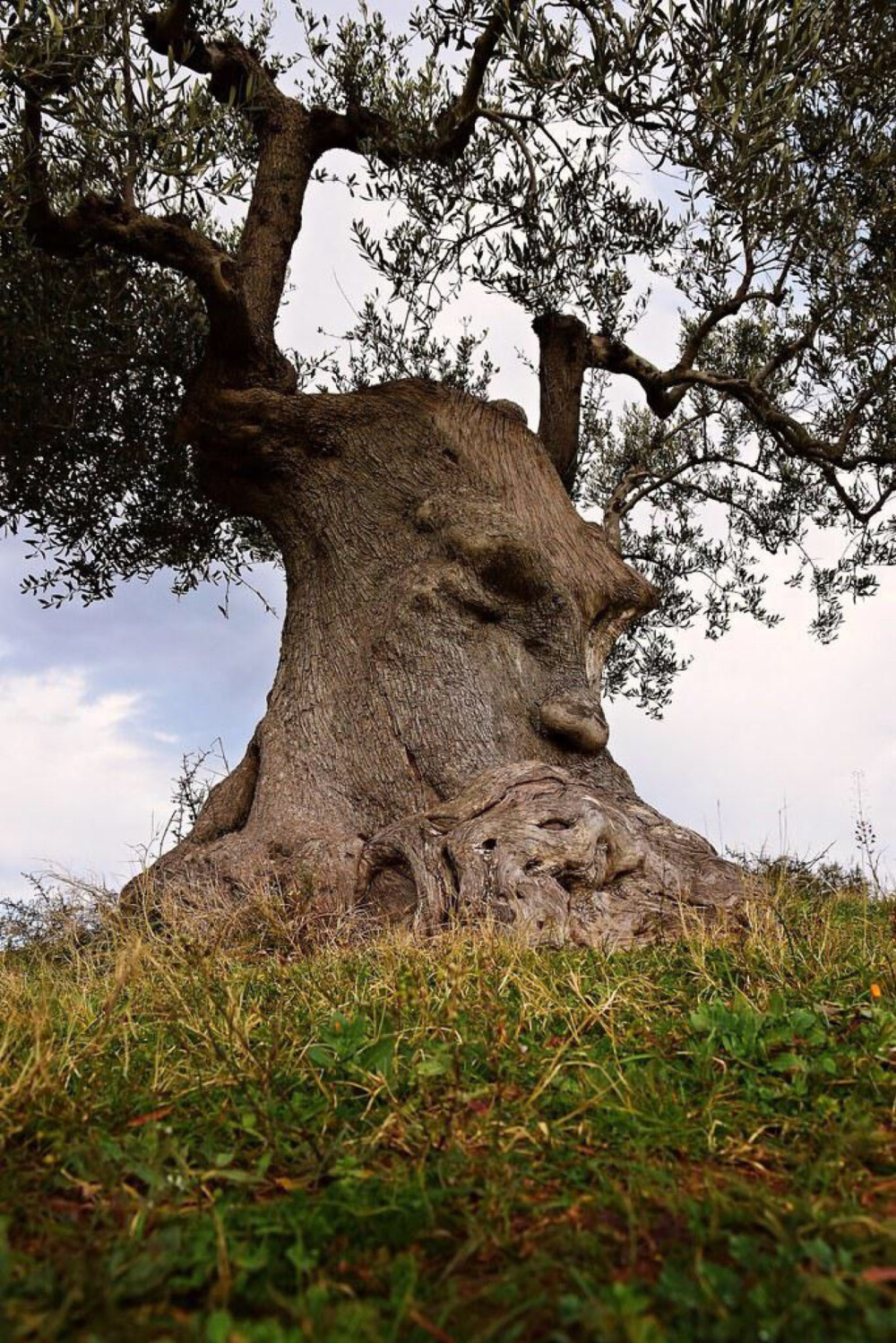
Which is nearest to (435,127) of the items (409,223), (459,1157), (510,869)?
(409,223)

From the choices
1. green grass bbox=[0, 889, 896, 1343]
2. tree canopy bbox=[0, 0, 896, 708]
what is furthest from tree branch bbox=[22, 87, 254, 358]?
green grass bbox=[0, 889, 896, 1343]

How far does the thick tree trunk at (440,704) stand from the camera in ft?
22.5

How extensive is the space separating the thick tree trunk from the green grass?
202cm

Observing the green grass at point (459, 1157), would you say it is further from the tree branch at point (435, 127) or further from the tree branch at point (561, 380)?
the tree branch at point (435, 127)

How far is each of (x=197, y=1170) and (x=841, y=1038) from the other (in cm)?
234

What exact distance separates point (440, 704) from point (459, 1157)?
5948 mm

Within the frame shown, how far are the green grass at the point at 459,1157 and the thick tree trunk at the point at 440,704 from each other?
2017 mm

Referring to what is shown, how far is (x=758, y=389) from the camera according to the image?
38.9 ft

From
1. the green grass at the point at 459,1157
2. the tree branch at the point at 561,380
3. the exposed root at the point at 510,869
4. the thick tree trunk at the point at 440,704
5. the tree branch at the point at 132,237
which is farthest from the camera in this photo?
the tree branch at the point at 561,380

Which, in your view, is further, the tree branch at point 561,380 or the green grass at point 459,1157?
the tree branch at point 561,380

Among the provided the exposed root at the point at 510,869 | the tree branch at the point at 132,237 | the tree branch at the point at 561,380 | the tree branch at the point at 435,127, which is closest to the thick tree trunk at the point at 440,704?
the exposed root at the point at 510,869

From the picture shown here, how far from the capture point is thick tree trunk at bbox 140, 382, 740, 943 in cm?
686

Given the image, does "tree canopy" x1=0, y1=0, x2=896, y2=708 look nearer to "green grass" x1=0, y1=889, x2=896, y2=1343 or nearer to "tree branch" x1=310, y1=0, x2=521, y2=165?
"tree branch" x1=310, y1=0, x2=521, y2=165

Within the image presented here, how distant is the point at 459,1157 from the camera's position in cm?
275
